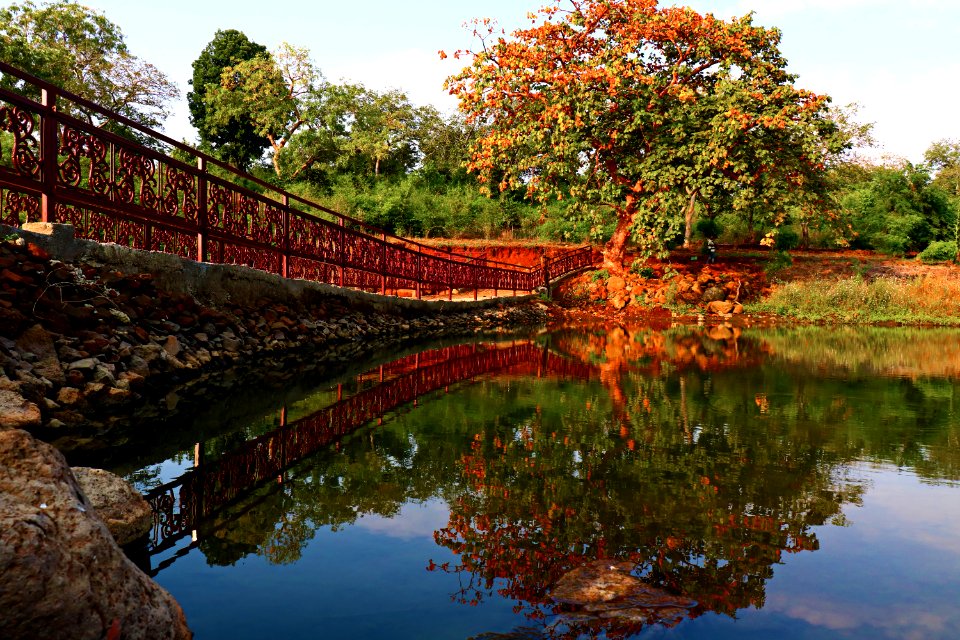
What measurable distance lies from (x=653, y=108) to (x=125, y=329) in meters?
20.6

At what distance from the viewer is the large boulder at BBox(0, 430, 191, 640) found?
173 centimetres

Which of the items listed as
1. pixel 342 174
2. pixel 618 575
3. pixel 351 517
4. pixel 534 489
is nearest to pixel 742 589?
pixel 618 575

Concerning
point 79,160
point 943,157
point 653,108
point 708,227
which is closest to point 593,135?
point 653,108

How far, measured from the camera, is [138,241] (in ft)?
42.3

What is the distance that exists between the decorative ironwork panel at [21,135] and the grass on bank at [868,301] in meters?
23.5

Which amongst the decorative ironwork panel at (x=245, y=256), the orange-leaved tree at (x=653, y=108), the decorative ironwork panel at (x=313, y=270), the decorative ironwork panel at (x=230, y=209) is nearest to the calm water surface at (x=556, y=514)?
the decorative ironwork panel at (x=230, y=209)

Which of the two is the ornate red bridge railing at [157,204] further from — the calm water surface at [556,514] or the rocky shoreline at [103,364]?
the calm water surface at [556,514]

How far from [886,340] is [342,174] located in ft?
95.5

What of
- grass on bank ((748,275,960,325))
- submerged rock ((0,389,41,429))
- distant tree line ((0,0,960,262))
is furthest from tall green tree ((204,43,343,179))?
submerged rock ((0,389,41,429))

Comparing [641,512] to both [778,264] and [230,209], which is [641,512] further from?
[778,264]

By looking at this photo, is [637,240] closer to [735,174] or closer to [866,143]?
[735,174]

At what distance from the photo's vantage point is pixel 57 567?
1.82 m

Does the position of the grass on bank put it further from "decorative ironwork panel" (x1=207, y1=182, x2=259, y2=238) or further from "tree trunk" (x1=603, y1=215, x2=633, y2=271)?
"decorative ironwork panel" (x1=207, y1=182, x2=259, y2=238)

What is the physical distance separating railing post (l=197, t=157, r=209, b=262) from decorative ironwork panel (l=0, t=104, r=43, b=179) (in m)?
3.02
